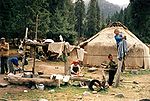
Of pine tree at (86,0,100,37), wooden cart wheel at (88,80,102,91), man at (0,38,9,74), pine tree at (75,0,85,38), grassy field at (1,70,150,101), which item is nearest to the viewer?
grassy field at (1,70,150,101)

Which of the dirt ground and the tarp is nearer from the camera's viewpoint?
the dirt ground

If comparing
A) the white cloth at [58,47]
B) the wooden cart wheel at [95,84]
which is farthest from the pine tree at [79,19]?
the wooden cart wheel at [95,84]

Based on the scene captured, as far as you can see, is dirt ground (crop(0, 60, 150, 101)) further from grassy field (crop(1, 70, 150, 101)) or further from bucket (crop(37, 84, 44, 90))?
bucket (crop(37, 84, 44, 90))

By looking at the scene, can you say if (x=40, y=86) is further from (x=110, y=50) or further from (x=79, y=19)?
(x=79, y=19)

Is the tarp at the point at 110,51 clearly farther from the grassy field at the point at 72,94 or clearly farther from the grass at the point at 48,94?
the grass at the point at 48,94

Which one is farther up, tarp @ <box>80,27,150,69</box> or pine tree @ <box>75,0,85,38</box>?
pine tree @ <box>75,0,85,38</box>

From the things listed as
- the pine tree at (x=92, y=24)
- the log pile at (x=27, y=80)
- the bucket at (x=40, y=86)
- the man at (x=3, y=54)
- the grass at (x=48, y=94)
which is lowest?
the grass at (x=48, y=94)

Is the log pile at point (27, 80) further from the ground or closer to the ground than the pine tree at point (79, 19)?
closer to the ground

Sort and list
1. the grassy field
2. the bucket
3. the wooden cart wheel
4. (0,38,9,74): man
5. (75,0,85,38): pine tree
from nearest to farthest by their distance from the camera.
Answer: the grassy field < the bucket < the wooden cart wheel < (0,38,9,74): man < (75,0,85,38): pine tree

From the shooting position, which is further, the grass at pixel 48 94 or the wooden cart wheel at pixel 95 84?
the wooden cart wheel at pixel 95 84

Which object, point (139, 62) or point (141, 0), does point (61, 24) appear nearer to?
point (141, 0)

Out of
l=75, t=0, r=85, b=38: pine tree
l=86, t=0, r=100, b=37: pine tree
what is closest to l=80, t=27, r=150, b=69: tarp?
l=86, t=0, r=100, b=37: pine tree

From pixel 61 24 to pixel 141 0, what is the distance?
11471mm

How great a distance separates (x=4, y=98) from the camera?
12078 mm
